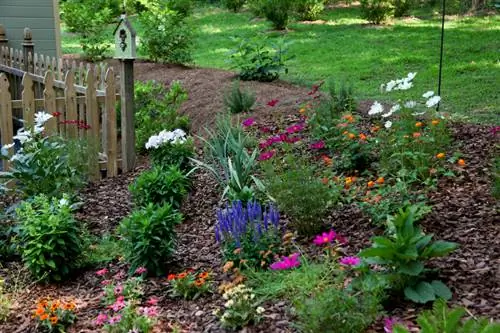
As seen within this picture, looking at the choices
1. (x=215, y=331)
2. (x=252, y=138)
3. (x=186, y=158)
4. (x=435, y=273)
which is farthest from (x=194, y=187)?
(x=435, y=273)

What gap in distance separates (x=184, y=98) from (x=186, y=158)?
2.27 meters


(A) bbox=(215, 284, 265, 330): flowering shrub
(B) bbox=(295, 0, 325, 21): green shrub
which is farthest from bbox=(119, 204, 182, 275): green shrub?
(B) bbox=(295, 0, 325, 21): green shrub

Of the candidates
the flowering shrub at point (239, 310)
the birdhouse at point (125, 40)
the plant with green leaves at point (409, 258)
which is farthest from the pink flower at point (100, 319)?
the birdhouse at point (125, 40)

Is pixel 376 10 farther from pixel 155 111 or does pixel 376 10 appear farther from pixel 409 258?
pixel 409 258

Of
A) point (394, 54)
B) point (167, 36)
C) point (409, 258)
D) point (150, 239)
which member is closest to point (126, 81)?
point (150, 239)

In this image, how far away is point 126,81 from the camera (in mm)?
6578

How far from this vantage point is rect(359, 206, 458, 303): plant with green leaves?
3.17m

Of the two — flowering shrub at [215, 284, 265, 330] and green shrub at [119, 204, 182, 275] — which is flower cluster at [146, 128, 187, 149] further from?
flowering shrub at [215, 284, 265, 330]

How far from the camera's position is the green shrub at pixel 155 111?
7.34 meters

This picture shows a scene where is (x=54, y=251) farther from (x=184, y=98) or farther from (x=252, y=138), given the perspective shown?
(x=184, y=98)

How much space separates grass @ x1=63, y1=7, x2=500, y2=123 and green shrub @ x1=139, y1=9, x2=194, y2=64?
158 cm

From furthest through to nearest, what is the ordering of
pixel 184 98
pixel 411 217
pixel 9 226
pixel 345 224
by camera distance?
pixel 184 98
pixel 9 226
pixel 345 224
pixel 411 217

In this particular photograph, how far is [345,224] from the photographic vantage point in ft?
14.2

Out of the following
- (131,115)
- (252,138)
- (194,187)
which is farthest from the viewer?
(131,115)
